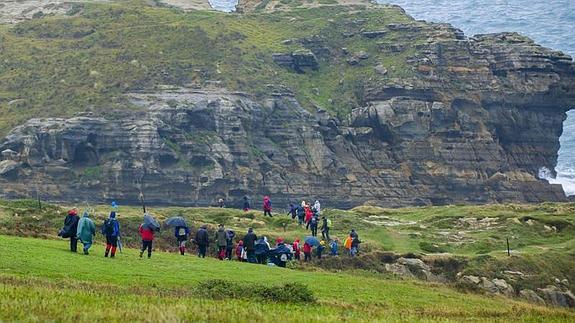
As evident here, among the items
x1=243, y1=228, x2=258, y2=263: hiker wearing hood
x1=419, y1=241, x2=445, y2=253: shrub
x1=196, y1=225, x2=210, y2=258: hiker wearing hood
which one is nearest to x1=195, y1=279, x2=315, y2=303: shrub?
x1=196, y1=225, x2=210, y2=258: hiker wearing hood

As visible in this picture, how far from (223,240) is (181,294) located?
61.8 feet

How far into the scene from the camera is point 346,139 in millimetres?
137625

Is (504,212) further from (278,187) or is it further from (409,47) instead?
(409,47)

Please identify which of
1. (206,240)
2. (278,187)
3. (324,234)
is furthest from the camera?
(278,187)

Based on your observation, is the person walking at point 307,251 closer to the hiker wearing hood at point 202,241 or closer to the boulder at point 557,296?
the hiker wearing hood at point 202,241

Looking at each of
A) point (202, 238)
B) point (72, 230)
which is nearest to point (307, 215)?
point (202, 238)

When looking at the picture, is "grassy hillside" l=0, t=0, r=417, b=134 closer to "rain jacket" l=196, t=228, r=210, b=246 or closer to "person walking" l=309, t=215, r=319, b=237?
"person walking" l=309, t=215, r=319, b=237

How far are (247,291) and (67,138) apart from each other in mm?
92019

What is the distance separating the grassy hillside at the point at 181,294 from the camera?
68.1 feet

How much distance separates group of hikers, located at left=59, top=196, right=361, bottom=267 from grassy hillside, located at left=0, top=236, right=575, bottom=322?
2.66 ft

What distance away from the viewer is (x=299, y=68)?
486 ft

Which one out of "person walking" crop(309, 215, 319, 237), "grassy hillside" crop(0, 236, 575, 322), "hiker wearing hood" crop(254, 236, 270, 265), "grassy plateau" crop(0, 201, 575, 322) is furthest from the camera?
"person walking" crop(309, 215, 319, 237)

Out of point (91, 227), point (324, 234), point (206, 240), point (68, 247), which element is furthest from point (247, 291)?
point (324, 234)

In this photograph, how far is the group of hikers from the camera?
38.7m
